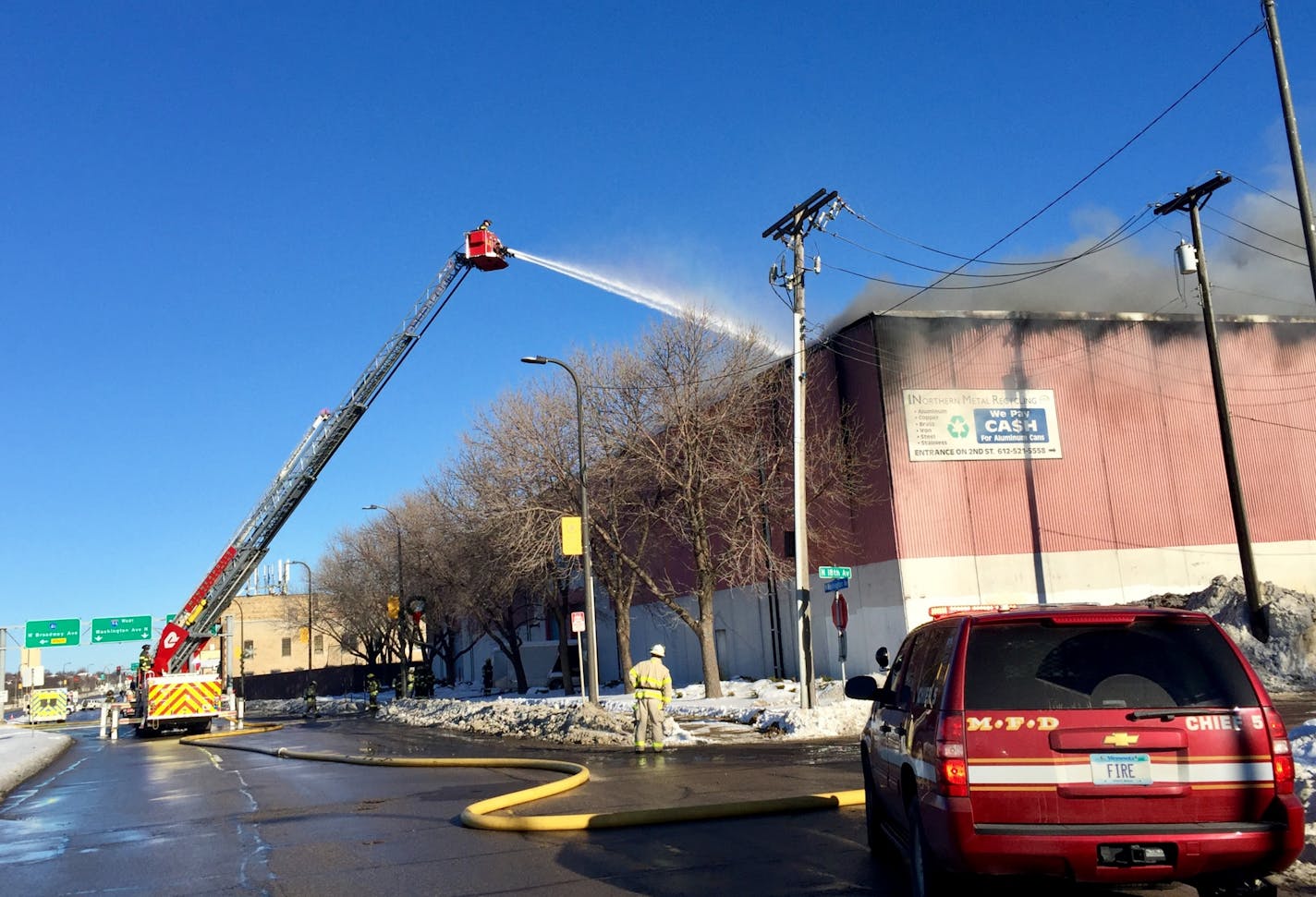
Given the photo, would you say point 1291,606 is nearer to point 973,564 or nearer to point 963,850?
point 973,564

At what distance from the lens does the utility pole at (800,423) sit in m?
21.7

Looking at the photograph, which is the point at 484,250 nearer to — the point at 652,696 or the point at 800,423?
the point at 800,423

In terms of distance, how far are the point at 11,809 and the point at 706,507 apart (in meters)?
18.5

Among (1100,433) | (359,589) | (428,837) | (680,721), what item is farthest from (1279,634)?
(359,589)

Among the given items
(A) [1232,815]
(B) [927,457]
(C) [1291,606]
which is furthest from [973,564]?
(A) [1232,815]

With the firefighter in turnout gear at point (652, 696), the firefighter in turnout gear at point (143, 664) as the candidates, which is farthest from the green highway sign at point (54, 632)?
the firefighter in turnout gear at point (652, 696)

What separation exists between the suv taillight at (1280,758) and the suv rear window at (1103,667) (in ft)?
0.45

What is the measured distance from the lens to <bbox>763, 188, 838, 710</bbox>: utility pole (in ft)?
71.2

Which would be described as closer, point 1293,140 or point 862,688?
point 862,688

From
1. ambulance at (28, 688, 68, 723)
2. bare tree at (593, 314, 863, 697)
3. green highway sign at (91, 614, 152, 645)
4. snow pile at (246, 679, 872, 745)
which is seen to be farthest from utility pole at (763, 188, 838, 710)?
ambulance at (28, 688, 68, 723)

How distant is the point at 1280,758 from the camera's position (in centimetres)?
500

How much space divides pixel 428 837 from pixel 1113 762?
6.23 metres

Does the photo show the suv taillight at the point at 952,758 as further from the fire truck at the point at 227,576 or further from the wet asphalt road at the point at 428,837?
the fire truck at the point at 227,576

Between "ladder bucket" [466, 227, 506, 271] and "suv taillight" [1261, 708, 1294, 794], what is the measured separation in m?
24.8
